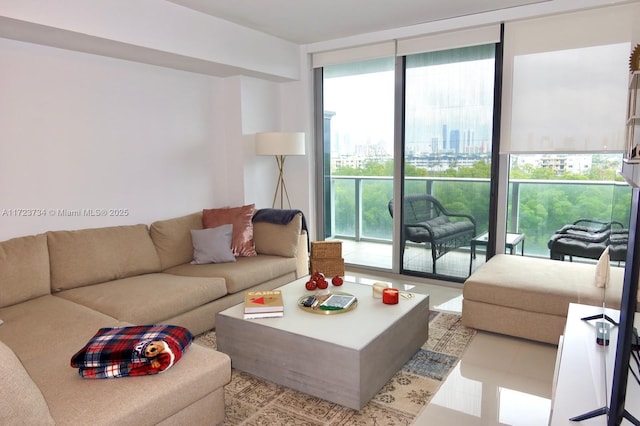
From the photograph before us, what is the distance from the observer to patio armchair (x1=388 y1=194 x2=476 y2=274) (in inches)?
175

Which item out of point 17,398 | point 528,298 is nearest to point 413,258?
point 528,298

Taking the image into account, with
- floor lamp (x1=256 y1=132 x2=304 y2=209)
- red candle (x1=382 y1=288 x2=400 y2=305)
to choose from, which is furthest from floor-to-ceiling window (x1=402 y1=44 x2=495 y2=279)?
red candle (x1=382 y1=288 x2=400 y2=305)

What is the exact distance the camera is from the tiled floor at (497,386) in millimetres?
2289

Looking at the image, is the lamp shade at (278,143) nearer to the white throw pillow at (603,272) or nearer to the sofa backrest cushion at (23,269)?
the sofa backrest cushion at (23,269)

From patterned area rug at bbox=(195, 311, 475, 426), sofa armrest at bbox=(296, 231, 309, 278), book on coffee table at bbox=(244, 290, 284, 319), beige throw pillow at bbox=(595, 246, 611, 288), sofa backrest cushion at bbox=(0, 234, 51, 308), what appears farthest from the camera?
sofa armrest at bbox=(296, 231, 309, 278)

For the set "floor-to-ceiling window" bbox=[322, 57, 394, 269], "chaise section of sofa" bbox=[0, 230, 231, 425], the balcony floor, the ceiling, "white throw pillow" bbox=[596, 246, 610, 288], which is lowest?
the balcony floor

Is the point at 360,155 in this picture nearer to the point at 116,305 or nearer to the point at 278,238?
the point at 278,238

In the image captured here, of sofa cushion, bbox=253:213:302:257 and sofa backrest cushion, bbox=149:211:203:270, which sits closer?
sofa backrest cushion, bbox=149:211:203:270

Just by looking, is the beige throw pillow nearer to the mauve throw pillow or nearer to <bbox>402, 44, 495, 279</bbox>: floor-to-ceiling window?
<bbox>402, 44, 495, 279</bbox>: floor-to-ceiling window

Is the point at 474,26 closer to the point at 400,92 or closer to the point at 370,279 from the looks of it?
the point at 400,92

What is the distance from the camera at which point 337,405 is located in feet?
7.91

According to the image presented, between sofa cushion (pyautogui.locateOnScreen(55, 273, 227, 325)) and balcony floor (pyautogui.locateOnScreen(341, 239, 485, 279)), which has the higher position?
sofa cushion (pyautogui.locateOnScreen(55, 273, 227, 325))

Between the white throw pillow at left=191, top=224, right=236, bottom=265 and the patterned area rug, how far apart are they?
4.48ft

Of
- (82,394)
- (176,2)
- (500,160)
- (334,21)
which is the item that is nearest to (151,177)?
(176,2)
